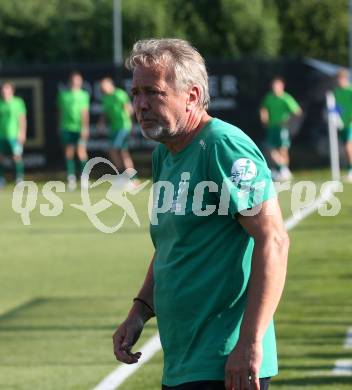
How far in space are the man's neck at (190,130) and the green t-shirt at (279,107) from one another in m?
24.8

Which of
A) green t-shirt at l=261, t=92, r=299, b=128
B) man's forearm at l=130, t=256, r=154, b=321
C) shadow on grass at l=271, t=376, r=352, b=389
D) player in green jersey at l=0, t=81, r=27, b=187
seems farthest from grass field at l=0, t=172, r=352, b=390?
player in green jersey at l=0, t=81, r=27, b=187

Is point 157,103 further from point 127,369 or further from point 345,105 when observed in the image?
point 345,105

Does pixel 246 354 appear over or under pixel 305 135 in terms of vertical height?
over

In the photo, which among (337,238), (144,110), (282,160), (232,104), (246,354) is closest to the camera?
(246,354)

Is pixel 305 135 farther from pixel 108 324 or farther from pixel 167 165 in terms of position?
pixel 167 165

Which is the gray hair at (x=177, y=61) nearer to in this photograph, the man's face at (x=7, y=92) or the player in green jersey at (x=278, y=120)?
the player in green jersey at (x=278, y=120)

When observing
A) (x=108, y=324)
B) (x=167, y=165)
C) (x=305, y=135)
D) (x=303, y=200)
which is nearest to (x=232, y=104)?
(x=305, y=135)

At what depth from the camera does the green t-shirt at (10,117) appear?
2975cm

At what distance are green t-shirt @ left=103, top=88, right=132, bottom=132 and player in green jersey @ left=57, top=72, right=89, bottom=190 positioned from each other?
553mm

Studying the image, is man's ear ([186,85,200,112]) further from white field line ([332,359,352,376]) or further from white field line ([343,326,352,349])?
white field line ([343,326,352,349])

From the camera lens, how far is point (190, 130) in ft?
15.5

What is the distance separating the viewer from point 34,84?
1289 inches

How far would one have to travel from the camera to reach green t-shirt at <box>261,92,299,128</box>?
29516 mm

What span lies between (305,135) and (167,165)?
2681 cm
